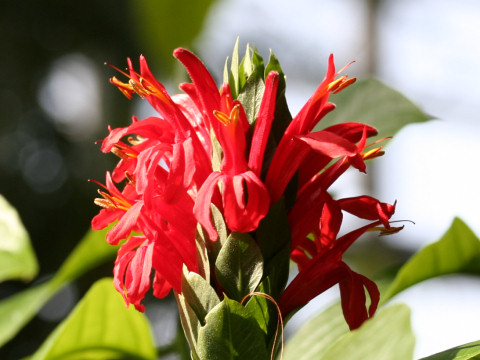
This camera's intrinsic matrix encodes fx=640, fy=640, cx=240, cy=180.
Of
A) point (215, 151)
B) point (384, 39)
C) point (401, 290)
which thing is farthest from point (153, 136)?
point (384, 39)

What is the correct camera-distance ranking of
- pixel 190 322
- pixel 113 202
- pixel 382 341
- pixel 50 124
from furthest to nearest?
1. pixel 50 124
2. pixel 113 202
3. pixel 190 322
4. pixel 382 341

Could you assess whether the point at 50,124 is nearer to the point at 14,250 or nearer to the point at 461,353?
the point at 14,250

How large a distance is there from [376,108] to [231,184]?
1.72 ft

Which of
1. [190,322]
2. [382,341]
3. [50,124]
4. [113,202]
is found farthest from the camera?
[50,124]

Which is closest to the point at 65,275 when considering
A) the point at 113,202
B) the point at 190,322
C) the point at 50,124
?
the point at 113,202

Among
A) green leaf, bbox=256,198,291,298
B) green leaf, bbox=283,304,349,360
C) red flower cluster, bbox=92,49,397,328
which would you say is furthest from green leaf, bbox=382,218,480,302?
green leaf, bbox=256,198,291,298

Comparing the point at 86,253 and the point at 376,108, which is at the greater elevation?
the point at 376,108

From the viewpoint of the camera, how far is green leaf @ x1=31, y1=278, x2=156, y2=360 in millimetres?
972

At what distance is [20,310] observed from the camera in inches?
41.9

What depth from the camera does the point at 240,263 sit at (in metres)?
0.58

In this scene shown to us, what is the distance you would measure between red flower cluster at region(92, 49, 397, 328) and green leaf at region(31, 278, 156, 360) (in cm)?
31

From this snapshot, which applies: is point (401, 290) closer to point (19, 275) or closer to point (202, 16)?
point (19, 275)

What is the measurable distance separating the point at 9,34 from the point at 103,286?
4823 mm

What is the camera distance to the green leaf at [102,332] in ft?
3.19
